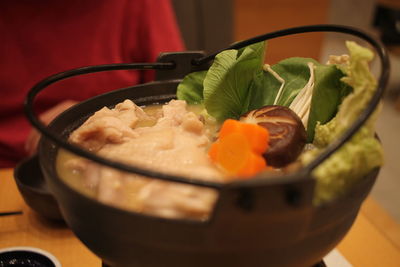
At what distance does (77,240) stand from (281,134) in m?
0.76

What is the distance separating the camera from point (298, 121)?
79cm

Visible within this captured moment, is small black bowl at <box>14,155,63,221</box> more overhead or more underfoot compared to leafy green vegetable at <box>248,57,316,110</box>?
more underfoot

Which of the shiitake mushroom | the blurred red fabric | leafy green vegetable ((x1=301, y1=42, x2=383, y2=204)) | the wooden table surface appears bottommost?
the wooden table surface

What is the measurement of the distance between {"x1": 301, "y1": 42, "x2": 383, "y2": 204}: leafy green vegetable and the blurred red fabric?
1474mm

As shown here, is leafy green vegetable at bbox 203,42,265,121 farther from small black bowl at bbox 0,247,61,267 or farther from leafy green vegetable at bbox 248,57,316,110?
small black bowl at bbox 0,247,61,267

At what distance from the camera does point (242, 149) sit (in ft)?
2.35

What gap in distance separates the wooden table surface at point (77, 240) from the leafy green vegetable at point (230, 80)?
0.55 metres

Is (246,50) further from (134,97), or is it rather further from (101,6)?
(101,6)

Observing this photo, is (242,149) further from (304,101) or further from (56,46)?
(56,46)

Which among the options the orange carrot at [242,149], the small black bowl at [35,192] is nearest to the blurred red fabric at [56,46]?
the small black bowl at [35,192]

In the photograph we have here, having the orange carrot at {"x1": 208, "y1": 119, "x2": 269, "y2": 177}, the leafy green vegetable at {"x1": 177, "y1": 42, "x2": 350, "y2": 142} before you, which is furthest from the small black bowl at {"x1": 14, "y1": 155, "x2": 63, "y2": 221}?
the orange carrot at {"x1": 208, "y1": 119, "x2": 269, "y2": 177}

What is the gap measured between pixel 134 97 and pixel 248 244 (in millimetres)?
586

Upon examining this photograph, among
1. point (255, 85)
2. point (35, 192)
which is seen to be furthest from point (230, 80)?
point (35, 192)

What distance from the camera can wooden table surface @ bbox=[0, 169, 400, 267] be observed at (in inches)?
45.4
